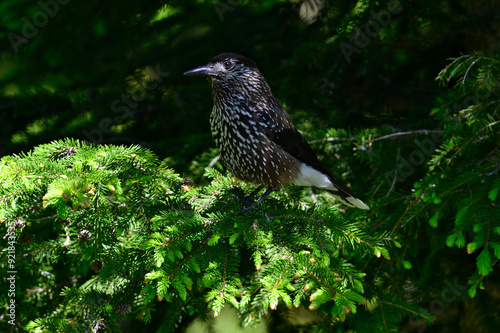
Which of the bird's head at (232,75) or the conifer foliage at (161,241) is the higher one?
the bird's head at (232,75)

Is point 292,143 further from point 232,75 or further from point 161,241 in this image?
point 161,241

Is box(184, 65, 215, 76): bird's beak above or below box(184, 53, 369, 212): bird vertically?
above

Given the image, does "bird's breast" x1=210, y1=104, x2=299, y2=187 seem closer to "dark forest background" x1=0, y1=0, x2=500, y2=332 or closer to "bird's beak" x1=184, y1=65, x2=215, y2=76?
"bird's beak" x1=184, y1=65, x2=215, y2=76

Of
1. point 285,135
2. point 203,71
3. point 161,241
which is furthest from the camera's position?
point 285,135

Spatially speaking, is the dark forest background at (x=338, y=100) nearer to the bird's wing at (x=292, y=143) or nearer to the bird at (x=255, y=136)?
the bird's wing at (x=292, y=143)

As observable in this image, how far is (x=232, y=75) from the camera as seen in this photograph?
3301 mm

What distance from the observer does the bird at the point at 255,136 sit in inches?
126

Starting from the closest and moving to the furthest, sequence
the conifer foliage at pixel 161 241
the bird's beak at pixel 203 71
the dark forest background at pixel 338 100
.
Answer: the conifer foliage at pixel 161 241 < the dark forest background at pixel 338 100 < the bird's beak at pixel 203 71

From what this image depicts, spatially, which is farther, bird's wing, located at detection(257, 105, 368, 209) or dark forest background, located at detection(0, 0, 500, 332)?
bird's wing, located at detection(257, 105, 368, 209)

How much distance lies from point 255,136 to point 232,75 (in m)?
0.48

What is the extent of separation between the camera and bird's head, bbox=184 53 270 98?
10.7 ft

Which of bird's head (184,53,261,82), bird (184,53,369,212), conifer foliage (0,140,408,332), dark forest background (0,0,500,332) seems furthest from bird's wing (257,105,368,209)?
conifer foliage (0,140,408,332)

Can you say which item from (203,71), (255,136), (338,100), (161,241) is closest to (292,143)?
(255,136)

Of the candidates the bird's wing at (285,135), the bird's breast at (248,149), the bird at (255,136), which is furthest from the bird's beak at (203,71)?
the bird's wing at (285,135)
